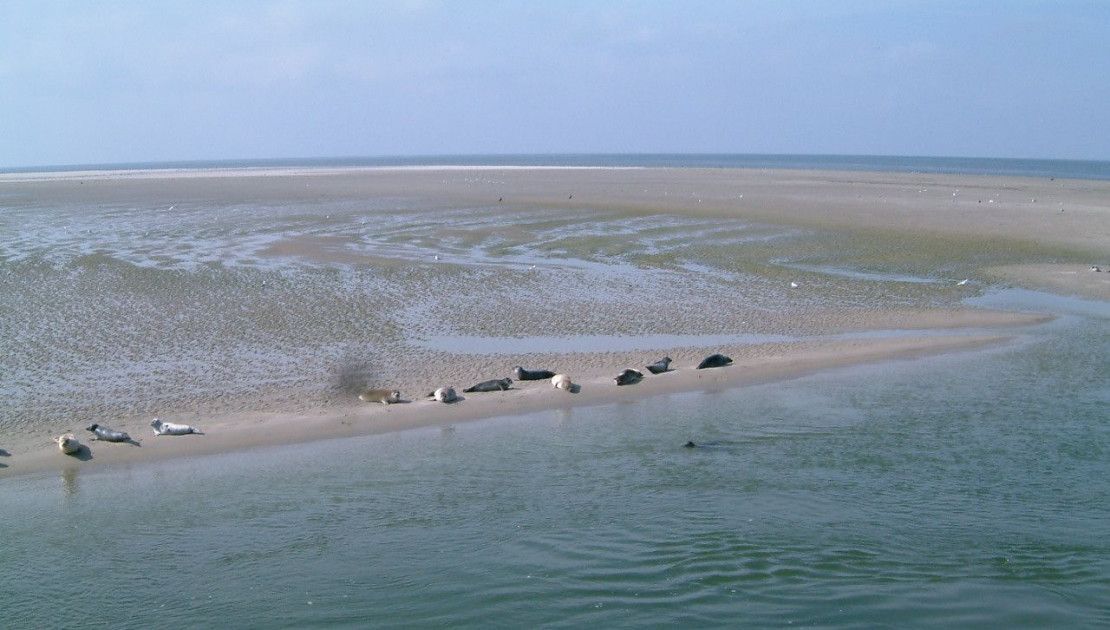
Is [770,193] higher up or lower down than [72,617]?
higher up

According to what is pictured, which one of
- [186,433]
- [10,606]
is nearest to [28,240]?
[186,433]

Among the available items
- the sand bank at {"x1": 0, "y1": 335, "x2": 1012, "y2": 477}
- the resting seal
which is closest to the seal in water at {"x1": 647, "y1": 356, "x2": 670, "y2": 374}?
the sand bank at {"x1": 0, "y1": 335, "x2": 1012, "y2": 477}

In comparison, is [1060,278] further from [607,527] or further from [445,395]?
[607,527]

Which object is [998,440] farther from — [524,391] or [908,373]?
[524,391]

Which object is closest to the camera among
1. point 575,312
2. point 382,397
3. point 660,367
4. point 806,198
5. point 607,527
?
point 607,527

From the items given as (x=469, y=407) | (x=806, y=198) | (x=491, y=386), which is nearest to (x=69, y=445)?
(x=469, y=407)

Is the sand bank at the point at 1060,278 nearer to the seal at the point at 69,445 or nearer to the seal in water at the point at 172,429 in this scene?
the seal in water at the point at 172,429

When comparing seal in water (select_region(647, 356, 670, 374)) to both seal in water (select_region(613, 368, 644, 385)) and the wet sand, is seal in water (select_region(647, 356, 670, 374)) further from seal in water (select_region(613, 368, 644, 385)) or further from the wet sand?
seal in water (select_region(613, 368, 644, 385))
